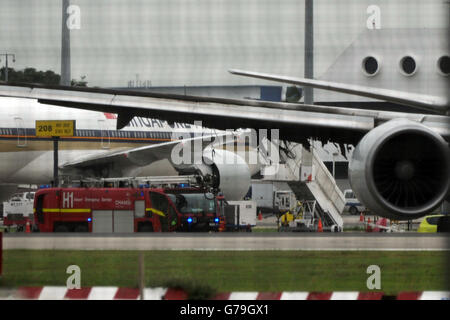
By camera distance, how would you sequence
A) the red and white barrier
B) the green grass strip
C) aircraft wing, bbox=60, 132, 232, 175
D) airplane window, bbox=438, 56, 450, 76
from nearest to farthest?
the red and white barrier < the green grass strip < airplane window, bbox=438, 56, 450, 76 < aircraft wing, bbox=60, 132, 232, 175

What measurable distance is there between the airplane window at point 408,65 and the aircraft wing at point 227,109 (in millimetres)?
1301

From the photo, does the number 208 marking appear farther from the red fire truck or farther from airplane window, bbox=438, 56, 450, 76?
airplane window, bbox=438, 56, 450, 76

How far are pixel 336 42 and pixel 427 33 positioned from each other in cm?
95

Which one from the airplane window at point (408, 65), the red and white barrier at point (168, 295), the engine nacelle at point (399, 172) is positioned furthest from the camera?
the engine nacelle at point (399, 172)

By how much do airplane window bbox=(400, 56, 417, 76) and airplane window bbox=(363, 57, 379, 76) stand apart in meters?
0.33

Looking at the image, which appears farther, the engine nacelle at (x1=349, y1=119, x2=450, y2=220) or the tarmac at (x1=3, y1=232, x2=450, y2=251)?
the engine nacelle at (x1=349, y1=119, x2=450, y2=220)

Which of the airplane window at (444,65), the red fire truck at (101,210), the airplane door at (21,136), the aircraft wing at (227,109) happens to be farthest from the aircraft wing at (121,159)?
the airplane window at (444,65)

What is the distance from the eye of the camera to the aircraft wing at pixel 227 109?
34.7 feet

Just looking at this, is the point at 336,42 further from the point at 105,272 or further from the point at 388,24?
the point at 105,272

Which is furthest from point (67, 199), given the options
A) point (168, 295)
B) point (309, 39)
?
point (168, 295)

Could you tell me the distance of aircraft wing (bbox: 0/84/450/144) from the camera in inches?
416

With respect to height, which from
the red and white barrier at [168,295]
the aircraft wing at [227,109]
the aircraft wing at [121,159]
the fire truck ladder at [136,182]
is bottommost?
the red and white barrier at [168,295]

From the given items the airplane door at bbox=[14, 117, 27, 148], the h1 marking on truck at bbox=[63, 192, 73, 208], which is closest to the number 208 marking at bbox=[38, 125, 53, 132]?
the airplane door at bbox=[14, 117, 27, 148]
